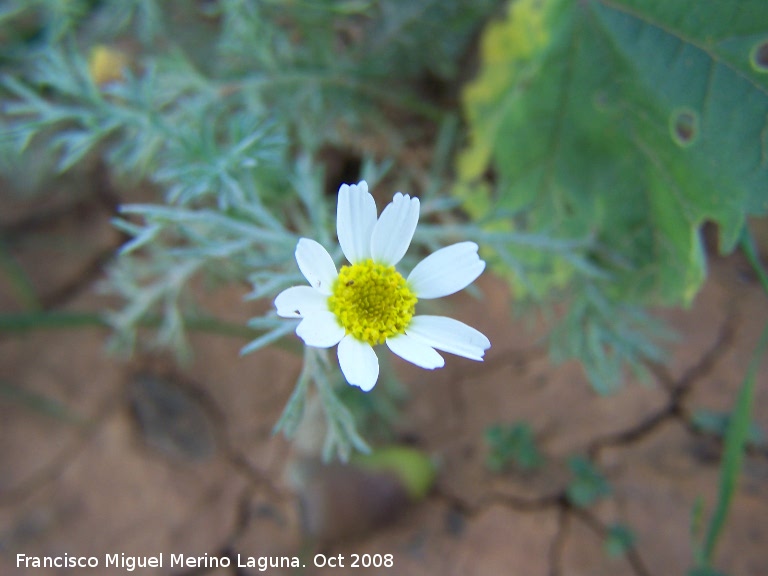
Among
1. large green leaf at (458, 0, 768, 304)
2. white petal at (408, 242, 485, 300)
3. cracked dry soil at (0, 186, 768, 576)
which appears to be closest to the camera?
white petal at (408, 242, 485, 300)

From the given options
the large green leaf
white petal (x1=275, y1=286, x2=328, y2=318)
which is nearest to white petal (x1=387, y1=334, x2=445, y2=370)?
white petal (x1=275, y1=286, x2=328, y2=318)

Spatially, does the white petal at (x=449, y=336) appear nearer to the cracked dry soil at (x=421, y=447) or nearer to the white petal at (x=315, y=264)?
the white petal at (x=315, y=264)

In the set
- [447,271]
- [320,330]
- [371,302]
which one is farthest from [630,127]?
[320,330]

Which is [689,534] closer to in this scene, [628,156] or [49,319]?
[628,156]

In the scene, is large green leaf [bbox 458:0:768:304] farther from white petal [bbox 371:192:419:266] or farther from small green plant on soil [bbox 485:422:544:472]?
white petal [bbox 371:192:419:266]

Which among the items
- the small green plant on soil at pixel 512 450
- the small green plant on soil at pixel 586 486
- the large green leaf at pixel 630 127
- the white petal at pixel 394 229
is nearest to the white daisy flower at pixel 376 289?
the white petal at pixel 394 229

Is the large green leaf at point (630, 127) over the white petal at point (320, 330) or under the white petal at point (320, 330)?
over
